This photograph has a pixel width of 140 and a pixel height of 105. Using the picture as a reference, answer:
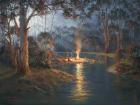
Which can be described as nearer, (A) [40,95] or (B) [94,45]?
(A) [40,95]

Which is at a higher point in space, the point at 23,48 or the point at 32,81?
the point at 23,48

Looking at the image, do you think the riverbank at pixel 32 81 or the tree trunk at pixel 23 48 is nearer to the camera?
the riverbank at pixel 32 81

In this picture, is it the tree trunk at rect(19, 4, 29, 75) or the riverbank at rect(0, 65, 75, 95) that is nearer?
the riverbank at rect(0, 65, 75, 95)

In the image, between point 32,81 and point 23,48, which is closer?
point 32,81

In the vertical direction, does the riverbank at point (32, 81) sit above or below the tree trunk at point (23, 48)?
below

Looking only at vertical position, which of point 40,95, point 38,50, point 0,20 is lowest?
point 40,95

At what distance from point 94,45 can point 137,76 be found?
6505 cm

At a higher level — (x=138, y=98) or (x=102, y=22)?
(x=102, y=22)

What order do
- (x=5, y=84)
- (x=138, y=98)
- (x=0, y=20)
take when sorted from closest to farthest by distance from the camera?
1. (x=138, y=98)
2. (x=5, y=84)
3. (x=0, y=20)

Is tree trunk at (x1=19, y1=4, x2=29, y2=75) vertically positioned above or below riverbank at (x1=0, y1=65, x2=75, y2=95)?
above

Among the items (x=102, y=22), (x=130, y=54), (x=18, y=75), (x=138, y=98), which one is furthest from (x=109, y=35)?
(x=138, y=98)

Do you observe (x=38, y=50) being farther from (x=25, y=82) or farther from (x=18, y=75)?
(x=25, y=82)

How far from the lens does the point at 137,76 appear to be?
29.4m

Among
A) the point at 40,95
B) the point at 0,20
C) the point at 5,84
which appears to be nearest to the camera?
the point at 40,95
